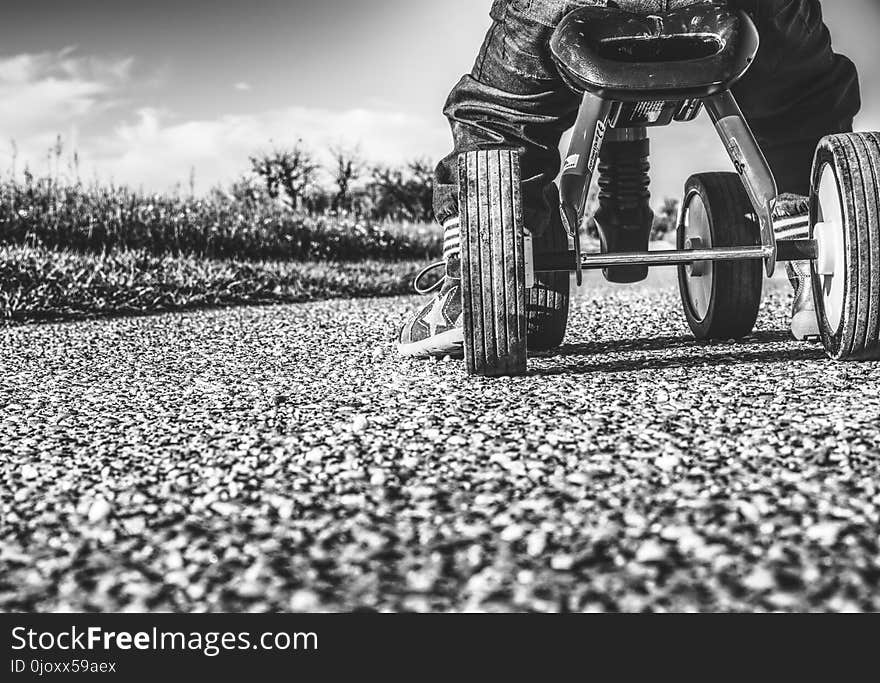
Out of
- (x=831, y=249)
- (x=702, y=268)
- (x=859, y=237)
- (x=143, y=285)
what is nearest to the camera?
(x=859, y=237)

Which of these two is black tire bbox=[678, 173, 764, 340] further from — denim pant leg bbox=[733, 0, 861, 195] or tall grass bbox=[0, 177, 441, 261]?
tall grass bbox=[0, 177, 441, 261]

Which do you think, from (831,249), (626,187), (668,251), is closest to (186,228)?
(626,187)

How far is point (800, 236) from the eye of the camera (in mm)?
1923

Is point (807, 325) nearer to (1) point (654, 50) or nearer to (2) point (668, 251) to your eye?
(2) point (668, 251)

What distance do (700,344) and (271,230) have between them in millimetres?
6060

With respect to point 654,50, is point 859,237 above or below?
below

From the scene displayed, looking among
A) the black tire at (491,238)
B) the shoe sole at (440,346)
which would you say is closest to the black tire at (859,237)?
the black tire at (491,238)

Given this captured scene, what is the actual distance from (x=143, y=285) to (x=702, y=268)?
3.06 metres

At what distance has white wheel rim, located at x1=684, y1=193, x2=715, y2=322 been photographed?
8.20ft

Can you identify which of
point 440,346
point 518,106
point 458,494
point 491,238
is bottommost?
Result: point 458,494

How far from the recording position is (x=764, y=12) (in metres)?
1.97

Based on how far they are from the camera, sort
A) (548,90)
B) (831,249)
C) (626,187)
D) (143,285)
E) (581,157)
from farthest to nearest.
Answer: (143,285) < (626,187) < (548,90) < (581,157) < (831,249)

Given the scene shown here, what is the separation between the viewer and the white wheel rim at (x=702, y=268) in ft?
8.20

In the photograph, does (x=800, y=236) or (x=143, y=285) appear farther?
(x=143, y=285)
